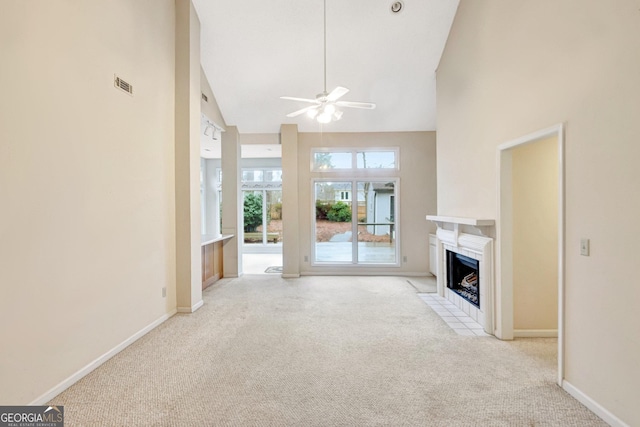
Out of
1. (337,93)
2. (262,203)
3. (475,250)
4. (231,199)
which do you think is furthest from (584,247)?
(262,203)

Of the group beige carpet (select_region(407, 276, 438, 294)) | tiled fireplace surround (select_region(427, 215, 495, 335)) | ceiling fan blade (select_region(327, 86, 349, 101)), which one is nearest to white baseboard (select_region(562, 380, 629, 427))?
tiled fireplace surround (select_region(427, 215, 495, 335))

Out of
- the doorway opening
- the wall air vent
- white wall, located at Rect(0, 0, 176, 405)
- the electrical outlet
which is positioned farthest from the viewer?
the doorway opening

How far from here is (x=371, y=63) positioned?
471 centimetres

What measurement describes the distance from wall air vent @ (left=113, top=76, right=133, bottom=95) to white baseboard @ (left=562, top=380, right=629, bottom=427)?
448 centimetres

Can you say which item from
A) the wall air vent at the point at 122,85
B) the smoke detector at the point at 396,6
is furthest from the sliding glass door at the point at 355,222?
the wall air vent at the point at 122,85

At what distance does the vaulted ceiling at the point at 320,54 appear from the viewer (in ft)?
13.1

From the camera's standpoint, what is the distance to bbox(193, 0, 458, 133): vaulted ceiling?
4.00 m

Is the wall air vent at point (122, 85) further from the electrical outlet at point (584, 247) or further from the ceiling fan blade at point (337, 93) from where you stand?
the electrical outlet at point (584, 247)

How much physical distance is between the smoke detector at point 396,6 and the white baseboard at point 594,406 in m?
4.40

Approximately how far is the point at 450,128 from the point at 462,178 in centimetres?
79

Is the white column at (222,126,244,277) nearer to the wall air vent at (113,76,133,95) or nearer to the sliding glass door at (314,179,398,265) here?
the sliding glass door at (314,179,398,265)

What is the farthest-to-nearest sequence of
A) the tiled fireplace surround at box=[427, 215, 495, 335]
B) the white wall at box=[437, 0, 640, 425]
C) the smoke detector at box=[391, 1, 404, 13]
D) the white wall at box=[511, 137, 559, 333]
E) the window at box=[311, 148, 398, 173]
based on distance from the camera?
1. the window at box=[311, 148, 398, 173]
2. the smoke detector at box=[391, 1, 404, 13]
3. the tiled fireplace surround at box=[427, 215, 495, 335]
4. the white wall at box=[511, 137, 559, 333]
5. the white wall at box=[437, 0, 640, 425]

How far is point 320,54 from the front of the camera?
4566mm

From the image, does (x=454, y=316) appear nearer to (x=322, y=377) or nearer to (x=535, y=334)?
(x=535, y=334)
